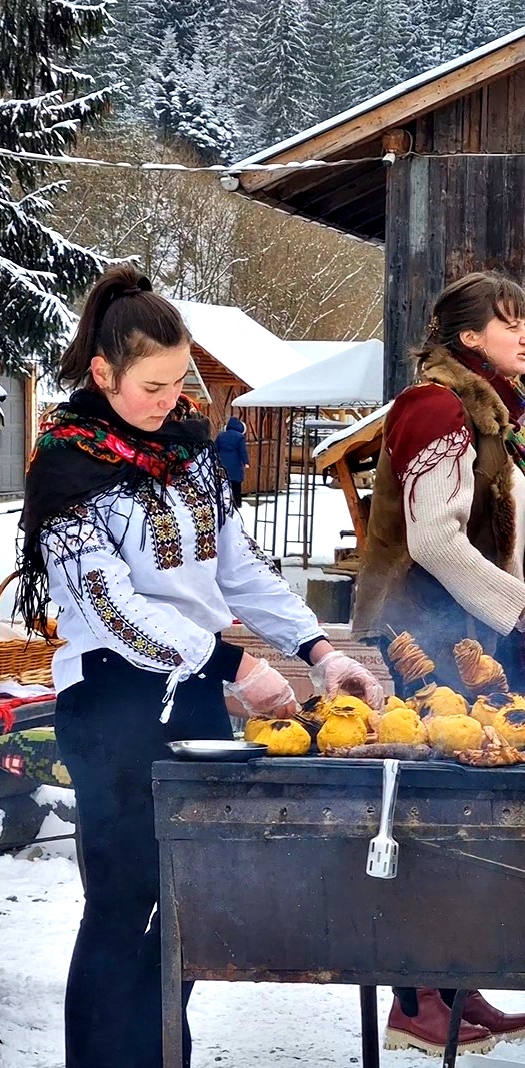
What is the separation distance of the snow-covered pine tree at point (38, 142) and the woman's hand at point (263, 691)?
432 inches

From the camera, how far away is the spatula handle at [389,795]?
1.85 m

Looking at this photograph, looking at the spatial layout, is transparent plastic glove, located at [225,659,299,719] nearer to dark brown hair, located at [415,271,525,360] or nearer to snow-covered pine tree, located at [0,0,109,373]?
dark brown hair, located at [415,271,525,360]

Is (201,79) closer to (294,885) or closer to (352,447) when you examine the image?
(352,447)

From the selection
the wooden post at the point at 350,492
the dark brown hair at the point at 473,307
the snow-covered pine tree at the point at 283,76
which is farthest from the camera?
the snow-covered pine tree at the point at 283,76

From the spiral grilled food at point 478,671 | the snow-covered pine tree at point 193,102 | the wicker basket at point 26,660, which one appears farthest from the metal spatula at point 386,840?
the snow-covered pine tree at point 193,102

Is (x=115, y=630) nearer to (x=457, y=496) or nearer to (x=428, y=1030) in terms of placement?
(x=457, y=496)

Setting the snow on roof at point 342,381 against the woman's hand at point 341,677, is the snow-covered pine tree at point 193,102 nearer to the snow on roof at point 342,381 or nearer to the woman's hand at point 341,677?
the snow on roof at point 342,381

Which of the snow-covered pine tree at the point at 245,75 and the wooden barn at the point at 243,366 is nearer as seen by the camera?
the wooden barn at the point at 243,366

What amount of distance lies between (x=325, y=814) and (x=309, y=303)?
122ft

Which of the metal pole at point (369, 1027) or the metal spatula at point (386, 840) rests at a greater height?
the metal spatula at point (386, 840)

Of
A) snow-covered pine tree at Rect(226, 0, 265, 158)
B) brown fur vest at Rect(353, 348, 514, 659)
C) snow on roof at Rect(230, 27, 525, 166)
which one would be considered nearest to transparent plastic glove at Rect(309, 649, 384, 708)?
brown fur vest at Rect(353, 348, 514, 659)

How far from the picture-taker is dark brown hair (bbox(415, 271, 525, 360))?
2.89 meters

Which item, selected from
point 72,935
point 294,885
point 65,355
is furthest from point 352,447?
point 294,885

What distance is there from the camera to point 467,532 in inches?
111
